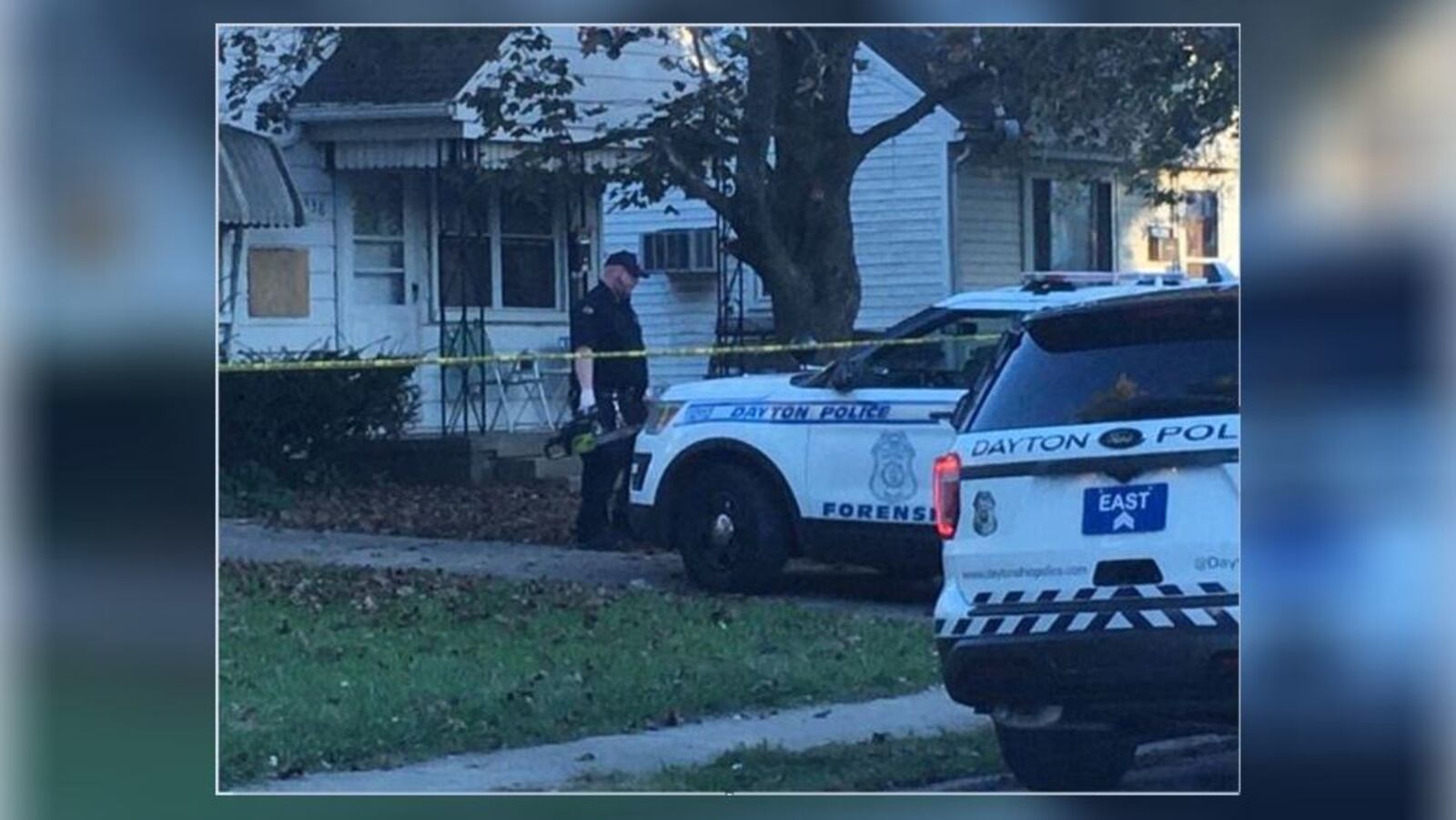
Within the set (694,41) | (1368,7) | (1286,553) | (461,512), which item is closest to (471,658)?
(461,512)

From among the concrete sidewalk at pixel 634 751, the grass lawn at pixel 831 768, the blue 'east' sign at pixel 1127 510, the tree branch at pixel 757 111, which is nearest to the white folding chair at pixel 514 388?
the tree branch at pixel 757 111

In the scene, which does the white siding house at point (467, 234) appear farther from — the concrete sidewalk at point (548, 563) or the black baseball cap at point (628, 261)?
the concrete sidewalk at point (548, 563)

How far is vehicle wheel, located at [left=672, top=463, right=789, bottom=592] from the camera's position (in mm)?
9102

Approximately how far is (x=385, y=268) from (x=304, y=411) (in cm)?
58

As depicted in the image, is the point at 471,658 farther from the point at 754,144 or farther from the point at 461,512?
the point at 754,144

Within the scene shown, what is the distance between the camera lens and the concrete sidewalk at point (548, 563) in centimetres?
895

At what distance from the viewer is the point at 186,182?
8859mm

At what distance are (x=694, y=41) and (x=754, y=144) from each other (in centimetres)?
42

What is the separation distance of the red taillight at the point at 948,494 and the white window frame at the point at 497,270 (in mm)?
1441

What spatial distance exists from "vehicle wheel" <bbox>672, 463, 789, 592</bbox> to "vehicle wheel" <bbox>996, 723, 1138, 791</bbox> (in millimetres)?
1020

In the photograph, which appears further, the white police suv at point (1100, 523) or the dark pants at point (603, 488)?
the dark pants at point (603, 488)

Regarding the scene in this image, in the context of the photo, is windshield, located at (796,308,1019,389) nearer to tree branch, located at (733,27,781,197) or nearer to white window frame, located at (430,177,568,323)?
tree branch, located at (733,27,781,197)

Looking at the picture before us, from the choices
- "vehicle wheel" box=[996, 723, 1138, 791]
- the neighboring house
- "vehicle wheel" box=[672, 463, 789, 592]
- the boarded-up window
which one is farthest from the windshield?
the boarded-up window

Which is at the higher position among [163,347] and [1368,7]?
[1368,7]
